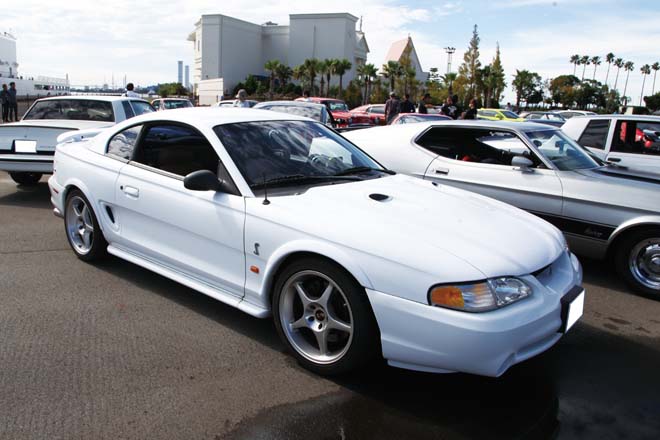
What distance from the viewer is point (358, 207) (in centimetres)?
323

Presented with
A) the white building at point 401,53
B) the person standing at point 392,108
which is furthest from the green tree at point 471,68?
the person standing at point 392,108

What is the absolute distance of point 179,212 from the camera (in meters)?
3.74

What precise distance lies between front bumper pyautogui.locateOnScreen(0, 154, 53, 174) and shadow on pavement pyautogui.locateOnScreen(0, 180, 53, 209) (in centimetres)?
48

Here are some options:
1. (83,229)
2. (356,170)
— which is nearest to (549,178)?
(356,170)

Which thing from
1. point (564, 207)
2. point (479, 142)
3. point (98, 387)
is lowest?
point (98, 387)

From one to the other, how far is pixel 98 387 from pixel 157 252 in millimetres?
1256

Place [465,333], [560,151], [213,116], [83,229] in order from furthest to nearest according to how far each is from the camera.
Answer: [560,151], [83,229], [213,116], [465,333]

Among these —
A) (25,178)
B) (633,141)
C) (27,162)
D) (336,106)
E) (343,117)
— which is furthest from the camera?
(336,106)

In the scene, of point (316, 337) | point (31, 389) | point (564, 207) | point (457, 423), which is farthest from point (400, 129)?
point (31, 389)

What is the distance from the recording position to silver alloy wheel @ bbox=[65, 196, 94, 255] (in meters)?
4.79

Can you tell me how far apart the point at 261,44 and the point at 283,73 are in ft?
41.0

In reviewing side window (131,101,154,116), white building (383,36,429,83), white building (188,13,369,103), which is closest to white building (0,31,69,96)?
white building (188,13,369,103)

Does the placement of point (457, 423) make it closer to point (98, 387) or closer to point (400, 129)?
point (98, 387)

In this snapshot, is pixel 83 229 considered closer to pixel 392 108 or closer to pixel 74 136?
pixel 74 136
